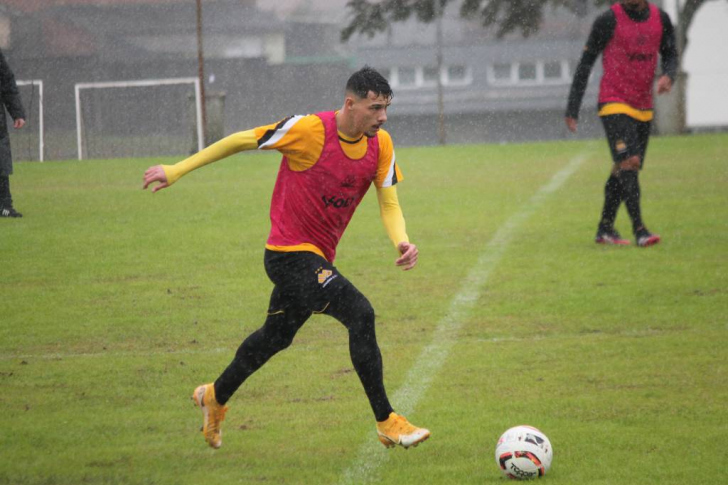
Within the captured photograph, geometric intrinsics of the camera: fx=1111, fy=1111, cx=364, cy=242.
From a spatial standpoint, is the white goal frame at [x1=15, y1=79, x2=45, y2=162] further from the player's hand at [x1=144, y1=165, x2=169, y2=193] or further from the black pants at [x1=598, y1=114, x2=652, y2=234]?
the player's hand at [x1=144, y1=165, x2=169, y2=193]

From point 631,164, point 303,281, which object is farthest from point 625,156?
point 303,281

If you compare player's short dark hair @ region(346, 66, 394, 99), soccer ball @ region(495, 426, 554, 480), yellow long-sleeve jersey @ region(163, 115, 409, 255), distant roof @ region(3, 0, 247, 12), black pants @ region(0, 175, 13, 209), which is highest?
distant roof @ region(3, 0, 247, 12)

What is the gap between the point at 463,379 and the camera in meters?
6.07

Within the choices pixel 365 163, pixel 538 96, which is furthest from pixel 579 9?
pixel 365 163

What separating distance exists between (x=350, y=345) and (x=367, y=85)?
1.15m

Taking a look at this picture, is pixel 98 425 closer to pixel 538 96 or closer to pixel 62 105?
pixel 62 105

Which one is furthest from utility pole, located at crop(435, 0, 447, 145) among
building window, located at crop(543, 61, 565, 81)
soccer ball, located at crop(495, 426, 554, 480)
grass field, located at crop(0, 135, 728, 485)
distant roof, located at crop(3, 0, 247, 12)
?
soccer ball, located at crop(495, 426, 554, 480)

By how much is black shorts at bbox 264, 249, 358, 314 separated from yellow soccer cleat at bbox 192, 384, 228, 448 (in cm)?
47

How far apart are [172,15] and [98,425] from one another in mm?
23463

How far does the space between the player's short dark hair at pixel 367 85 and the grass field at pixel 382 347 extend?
156 centimetres

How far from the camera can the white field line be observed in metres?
4.68

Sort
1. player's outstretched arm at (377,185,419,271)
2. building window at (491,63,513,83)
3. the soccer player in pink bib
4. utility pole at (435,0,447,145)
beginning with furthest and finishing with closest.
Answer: building window at (491,63,513,83) → utility pole at (435,0,447,145) → player's outstretched arm at (377,185,419,271) → the soccer player in pink bib

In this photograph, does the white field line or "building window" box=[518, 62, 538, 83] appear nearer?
the white field line

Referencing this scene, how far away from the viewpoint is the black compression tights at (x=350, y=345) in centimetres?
481
